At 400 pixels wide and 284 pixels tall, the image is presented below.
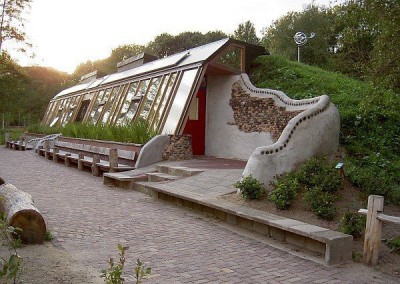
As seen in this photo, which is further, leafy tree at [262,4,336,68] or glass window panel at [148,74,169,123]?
leafy tree at [262,4,336,68]

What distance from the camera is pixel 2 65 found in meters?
27.7

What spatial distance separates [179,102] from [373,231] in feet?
28.7

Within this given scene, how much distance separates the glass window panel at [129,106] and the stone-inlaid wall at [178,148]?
11.8ft

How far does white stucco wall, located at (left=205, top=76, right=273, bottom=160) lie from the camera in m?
12.5

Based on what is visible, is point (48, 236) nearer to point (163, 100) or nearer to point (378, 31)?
point (378, 31)

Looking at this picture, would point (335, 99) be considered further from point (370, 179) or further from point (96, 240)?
point (96, 240)

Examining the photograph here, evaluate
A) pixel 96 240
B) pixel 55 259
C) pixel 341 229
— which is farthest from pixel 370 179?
pixel 55 259

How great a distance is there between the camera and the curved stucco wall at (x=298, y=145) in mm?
7277

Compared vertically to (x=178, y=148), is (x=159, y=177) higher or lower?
lower

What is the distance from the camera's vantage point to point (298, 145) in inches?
301

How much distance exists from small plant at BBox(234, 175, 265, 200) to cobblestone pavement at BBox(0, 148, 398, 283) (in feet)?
2.32

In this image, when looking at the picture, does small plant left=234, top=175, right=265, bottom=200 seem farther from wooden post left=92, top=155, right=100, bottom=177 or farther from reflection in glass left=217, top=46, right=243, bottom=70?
reflection in glass left=217, top=46, right=243, bottom=70

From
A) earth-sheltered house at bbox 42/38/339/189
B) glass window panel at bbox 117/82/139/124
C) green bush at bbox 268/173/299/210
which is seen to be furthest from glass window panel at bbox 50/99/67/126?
green bush at bbox 268/173/299/210

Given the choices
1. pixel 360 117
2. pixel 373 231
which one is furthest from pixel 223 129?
pixel 373 231
